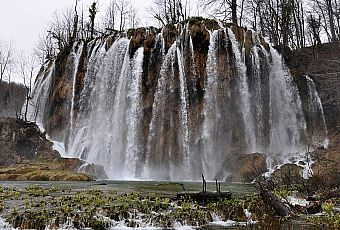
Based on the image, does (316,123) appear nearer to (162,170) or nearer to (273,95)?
(273,95)

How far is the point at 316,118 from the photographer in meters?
32.4

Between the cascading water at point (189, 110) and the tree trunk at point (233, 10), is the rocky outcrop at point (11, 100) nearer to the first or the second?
the cascading water at point (189, 110)

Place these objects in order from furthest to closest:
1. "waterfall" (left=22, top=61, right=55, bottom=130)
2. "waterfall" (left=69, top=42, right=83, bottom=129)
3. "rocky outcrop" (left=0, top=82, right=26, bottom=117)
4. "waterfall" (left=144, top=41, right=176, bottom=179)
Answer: "rocky outcrop" (left=0, top=82, right=26, bottom=117) → "waterfall" (left=22, top=61, right=55, bottom=130) → "waterfall" (left=69, top=42, right=83, bottom=129) → "waterfall" (left=144, top=41, right=176, bottom=179)

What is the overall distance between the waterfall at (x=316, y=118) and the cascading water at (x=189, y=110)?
0.09 meters

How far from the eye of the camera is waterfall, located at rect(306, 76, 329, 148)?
103 ft

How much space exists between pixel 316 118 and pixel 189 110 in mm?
10907

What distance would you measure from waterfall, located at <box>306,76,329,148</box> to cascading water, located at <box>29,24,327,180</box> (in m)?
0.09

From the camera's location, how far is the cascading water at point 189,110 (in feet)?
100

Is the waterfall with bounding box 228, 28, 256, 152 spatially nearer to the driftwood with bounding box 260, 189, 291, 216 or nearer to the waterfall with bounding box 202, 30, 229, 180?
the waterfall with bounding box 202, 30, 229, 180

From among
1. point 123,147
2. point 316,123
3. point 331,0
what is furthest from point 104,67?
point 331,0

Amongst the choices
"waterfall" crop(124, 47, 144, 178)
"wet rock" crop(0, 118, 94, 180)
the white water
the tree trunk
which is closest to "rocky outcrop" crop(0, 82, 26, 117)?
"wet rock" crop(0, 118, 94, 180)

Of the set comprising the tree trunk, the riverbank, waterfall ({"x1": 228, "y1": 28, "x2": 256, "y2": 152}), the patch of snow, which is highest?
the tree trunk

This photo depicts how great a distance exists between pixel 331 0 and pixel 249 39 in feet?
39.5

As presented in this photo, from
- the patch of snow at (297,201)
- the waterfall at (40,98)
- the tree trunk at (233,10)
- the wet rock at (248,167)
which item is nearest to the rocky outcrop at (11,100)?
the waterfall at (40,98)
